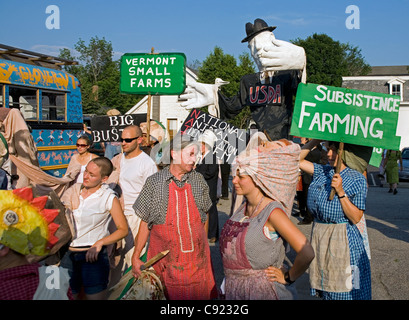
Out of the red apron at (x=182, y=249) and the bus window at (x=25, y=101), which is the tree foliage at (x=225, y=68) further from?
the red apron at (x=182, y=249)

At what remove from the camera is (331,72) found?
47562mm

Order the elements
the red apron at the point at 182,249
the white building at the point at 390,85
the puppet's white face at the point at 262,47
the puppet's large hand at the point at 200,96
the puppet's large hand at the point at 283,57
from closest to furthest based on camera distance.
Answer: the red apron at the point at 182,249 < the puppet's large hand at the point at 283,57 < the puppet's white face at the point at 262,47 < the puppet's large hand at the point at 200,96 < the white building at the point at 390,85

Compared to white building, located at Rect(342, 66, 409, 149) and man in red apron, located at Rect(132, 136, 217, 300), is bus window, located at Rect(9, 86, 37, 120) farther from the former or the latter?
white building, located at Rect(342, 66, 409, 149)

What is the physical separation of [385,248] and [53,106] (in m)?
9.10

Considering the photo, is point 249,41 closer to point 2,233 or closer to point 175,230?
point 175,230

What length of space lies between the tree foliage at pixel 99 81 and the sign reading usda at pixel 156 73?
96.4 feet

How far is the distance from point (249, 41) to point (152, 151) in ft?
7.44

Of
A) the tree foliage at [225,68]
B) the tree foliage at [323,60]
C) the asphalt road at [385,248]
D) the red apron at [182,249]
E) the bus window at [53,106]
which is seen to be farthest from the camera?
the tree foliage at [323,60]

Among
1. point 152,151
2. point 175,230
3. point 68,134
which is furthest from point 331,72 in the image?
point 175,230

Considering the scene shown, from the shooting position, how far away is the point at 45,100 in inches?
468

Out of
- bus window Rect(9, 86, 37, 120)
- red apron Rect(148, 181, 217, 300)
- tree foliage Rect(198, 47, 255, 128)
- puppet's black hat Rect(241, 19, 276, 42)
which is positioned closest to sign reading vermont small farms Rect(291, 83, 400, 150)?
red apron Rect(148, 181, 217, 300)

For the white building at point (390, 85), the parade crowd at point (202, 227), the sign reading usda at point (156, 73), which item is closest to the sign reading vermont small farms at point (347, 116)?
the parade crowd at point (202, 227)

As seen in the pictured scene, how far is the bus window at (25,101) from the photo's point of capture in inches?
426
